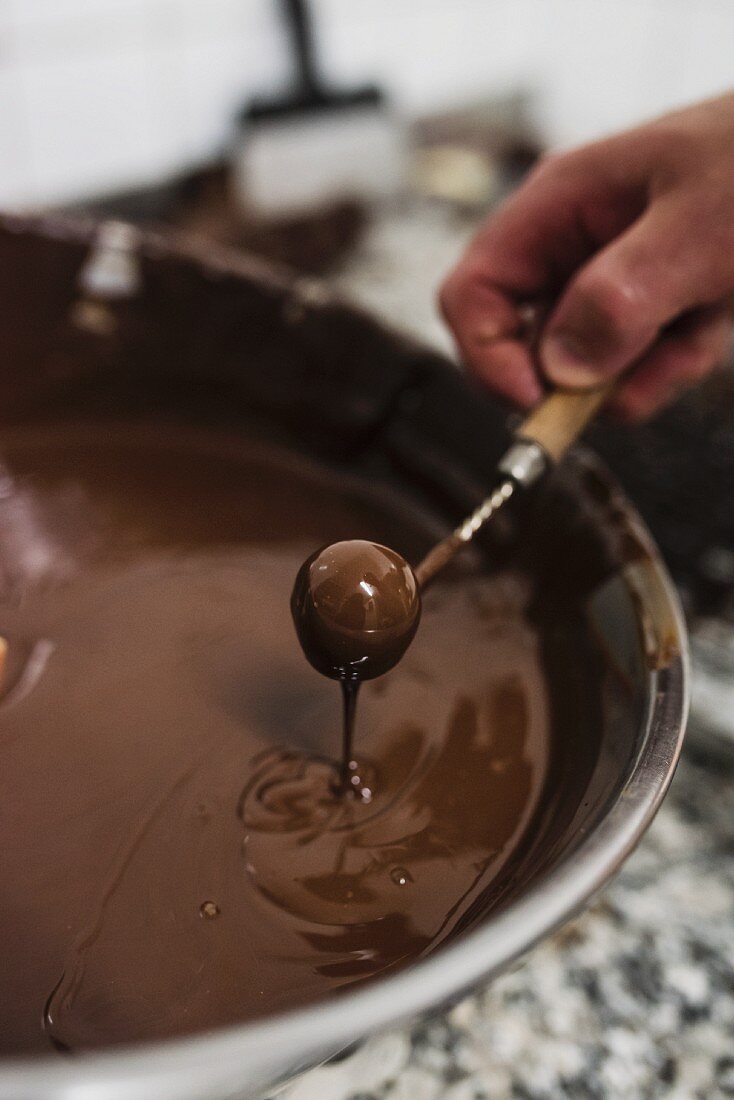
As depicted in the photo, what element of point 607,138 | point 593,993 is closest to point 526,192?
point 607,138

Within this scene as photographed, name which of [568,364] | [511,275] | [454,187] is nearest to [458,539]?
[568,364]

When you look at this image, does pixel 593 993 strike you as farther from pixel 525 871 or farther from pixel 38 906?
pixel 38 906

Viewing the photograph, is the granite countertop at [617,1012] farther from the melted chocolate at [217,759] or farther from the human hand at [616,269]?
the human hand at [616,269]

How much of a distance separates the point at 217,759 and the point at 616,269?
49 centimetres

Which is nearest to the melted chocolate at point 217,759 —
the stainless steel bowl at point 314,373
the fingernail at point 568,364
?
the stainless steel bowl at point 314,373

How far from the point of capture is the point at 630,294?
0.78 meters

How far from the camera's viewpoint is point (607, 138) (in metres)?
0.86

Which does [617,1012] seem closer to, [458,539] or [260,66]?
[458,539]

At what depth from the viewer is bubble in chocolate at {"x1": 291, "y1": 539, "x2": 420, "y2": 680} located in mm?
607

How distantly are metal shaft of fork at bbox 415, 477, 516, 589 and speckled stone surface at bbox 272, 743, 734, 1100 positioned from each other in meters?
0.28

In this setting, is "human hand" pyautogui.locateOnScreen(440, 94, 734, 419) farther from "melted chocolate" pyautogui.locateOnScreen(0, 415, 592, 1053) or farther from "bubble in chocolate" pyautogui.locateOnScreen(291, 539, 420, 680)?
"bubble in chocolate" pyautogui.locateOnScreen(291, 539, 420, 680)

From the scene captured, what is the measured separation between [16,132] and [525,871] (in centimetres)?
158

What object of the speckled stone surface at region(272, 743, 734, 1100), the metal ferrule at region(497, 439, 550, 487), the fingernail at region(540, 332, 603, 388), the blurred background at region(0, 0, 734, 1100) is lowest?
the speckled stone surface at region(272, 743, 734, 1100)

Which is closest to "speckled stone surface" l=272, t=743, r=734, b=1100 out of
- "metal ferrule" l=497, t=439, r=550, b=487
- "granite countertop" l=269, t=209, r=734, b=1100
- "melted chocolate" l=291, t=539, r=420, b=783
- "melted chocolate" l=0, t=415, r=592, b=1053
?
"granite countertop" l=269, t=209, r=734, b=1100
